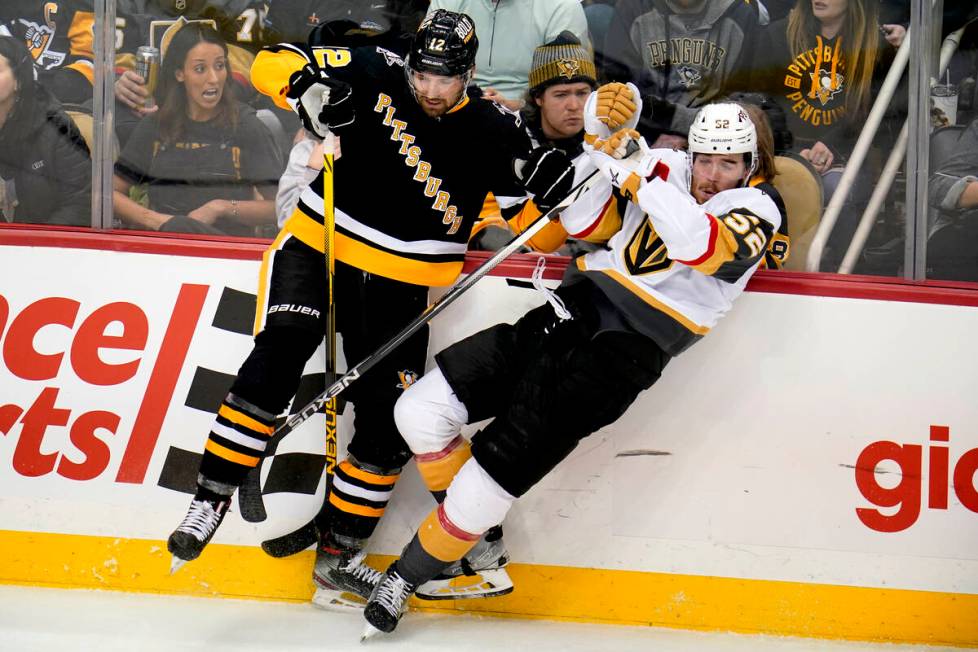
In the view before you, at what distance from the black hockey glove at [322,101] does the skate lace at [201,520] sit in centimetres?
86

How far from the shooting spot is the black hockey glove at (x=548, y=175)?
2404 millimetres

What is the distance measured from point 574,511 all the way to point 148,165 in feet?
4.56

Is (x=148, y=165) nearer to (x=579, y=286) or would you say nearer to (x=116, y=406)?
(x=116, y=406)

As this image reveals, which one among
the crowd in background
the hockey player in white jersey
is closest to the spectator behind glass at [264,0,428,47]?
the crowd in background

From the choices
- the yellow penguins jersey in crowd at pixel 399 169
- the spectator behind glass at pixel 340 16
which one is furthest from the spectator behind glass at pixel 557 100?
the spectator behind glass at pixel 340 16

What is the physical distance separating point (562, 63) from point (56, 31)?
1275 millimetres

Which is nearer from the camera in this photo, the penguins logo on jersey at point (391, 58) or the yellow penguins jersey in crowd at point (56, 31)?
the penguins logo on jersey at point (391, 58)

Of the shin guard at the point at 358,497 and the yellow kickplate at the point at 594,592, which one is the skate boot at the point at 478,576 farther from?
the shin guard at the point at 358,497

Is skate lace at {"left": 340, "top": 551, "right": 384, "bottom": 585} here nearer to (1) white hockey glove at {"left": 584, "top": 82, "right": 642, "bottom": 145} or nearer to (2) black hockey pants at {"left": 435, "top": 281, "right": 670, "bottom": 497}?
(2) black hockey pants at {"left": 435, "top": 281, "right": 670, "bottom": 497}

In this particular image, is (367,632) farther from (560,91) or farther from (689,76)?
(689,76)

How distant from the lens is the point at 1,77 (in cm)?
268

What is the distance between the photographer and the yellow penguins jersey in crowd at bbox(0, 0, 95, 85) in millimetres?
2660

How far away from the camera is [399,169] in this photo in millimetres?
2426

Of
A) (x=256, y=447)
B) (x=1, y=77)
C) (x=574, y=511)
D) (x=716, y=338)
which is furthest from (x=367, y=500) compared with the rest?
(x=1, y=77)
